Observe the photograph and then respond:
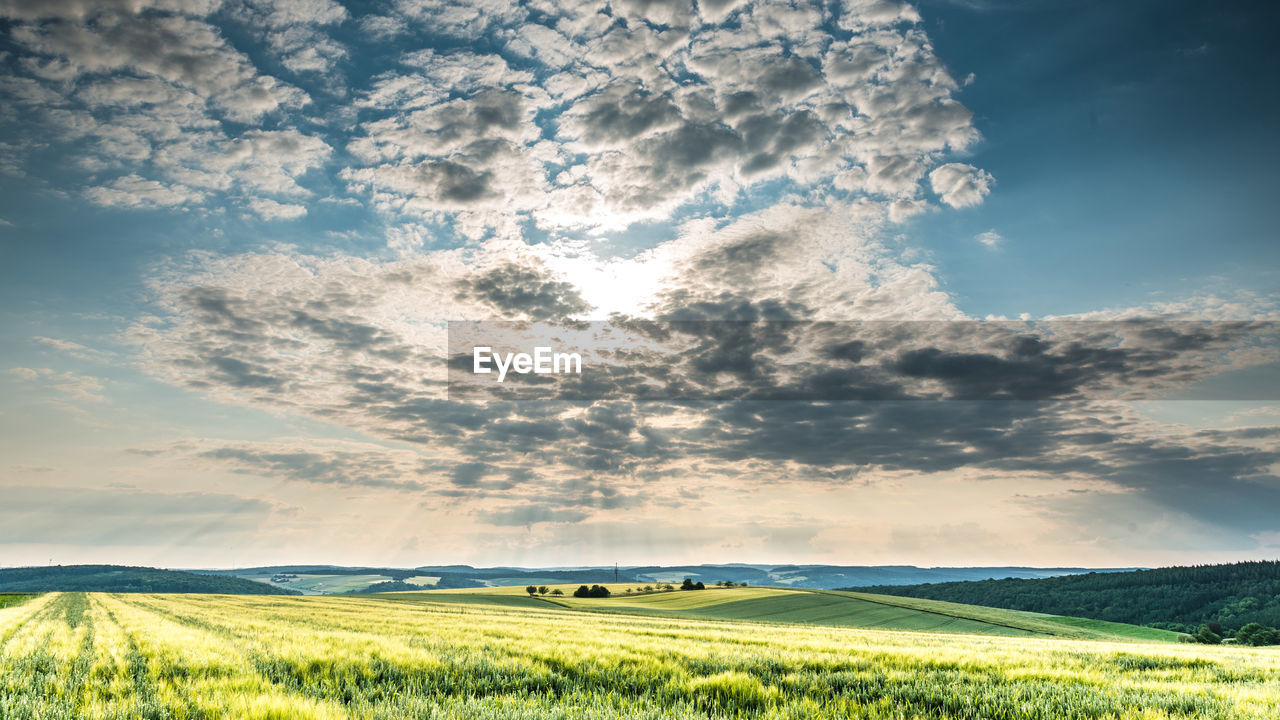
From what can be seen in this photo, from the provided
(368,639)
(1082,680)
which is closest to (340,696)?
(368,639)

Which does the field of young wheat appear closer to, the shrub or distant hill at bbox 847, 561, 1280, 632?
the shrub

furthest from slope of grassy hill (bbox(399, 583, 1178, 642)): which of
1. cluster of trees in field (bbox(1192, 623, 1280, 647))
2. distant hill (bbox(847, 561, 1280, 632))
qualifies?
distant hill (bbox(847, 561, 1280, 632))

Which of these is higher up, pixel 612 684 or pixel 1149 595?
pixel 612 684

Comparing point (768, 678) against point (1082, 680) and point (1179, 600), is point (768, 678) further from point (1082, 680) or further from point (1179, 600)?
point (1179, 600)

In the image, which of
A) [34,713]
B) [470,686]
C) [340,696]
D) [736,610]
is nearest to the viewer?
[34,713]

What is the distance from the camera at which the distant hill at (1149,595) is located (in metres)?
137

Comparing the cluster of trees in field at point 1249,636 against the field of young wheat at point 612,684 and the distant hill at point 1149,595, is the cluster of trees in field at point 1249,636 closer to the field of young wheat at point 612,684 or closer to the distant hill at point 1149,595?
the distant hill at point 1149,595

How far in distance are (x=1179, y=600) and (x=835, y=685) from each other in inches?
7525

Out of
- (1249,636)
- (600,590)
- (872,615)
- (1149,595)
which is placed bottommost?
(1149,595)

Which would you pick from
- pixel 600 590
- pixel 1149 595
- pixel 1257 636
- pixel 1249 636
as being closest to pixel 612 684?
pixel 1257 636

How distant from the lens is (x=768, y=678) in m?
10.5


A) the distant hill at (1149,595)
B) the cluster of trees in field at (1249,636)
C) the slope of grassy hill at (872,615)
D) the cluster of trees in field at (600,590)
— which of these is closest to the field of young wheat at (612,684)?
the slope of grassy hill at (872,615)

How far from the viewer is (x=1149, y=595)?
15062cm

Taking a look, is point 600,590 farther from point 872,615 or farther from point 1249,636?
point 1249,636
